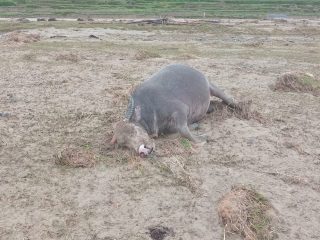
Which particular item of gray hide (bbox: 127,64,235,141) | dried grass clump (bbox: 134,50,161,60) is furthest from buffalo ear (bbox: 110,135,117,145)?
dried grass clump (bbox: 134,50,161,60)

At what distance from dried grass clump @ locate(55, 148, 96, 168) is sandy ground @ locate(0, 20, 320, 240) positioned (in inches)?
4.1

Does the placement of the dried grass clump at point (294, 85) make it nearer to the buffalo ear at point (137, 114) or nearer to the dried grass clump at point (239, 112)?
the dried grass clump at point (239, 112)

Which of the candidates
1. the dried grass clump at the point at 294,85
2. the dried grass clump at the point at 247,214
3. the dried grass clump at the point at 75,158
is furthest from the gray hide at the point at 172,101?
the dried grass clump at the point at 294,85

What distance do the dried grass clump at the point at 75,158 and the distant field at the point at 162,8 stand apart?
4031cm

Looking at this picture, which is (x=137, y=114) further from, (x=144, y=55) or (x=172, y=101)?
(x=144, y=55)

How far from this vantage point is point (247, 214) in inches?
234

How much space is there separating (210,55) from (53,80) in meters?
7.08

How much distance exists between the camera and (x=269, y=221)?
594cm

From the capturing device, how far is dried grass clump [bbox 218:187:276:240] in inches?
224

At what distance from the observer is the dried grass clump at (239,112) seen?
9.44 meters

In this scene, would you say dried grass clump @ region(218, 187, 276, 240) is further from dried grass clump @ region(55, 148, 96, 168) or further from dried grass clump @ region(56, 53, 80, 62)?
dried grass clump @ region(56, 53, 80, 62)

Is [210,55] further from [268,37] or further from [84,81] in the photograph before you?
[268,37]

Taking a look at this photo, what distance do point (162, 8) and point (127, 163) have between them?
5409 cm

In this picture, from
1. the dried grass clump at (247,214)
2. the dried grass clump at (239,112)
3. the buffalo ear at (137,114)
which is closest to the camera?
the dried grass clump at (247,214)
